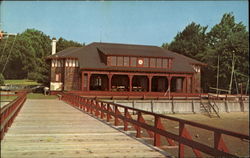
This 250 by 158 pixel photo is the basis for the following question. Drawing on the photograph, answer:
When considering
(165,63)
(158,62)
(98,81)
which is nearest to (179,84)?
(165,63)

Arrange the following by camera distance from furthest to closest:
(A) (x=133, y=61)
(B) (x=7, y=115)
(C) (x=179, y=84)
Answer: (C) (x=179, y=84), (A) (x=133, y=61), (B) (x=7, y=115)

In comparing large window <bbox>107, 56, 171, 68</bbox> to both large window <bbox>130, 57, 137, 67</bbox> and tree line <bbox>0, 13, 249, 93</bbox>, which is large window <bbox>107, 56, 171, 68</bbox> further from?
tree line <bbox>0, 13, 249, 93</bbox>

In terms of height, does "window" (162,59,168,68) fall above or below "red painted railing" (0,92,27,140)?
above

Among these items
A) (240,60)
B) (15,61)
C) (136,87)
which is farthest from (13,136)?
(240,60)

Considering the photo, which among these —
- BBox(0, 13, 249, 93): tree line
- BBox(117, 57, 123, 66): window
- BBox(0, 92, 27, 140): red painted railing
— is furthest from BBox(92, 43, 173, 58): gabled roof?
BBox(0, 92, 27, 140): red painted railing

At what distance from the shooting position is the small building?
3784 cm

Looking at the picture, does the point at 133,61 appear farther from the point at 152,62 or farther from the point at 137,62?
the point at 152,62

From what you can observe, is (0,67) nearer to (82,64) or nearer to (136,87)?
(82,64)

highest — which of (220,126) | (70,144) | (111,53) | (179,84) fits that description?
(111,53)

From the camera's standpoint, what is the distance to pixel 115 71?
3781cm

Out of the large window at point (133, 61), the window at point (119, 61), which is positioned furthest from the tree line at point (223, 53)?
the window at point (119, 61)

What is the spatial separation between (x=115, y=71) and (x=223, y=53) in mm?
20049

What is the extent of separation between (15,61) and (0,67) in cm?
72

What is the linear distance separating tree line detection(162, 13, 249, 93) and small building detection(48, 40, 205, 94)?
8.08 m
